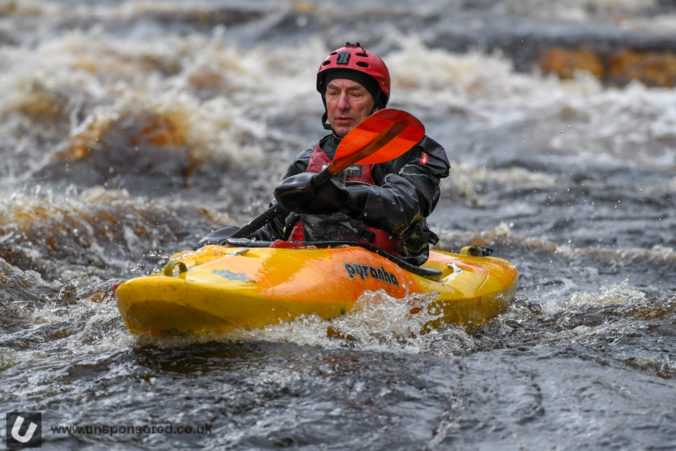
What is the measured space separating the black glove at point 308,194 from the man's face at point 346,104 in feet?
2.10

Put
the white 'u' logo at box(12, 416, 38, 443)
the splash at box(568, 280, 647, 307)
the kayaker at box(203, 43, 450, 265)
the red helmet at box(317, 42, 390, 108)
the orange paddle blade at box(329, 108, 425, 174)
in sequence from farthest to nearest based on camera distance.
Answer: the splash at box(568, 280, 647, 307) < the red helmet at box(317, 42, 390, 108) < the kayaker at box(203, 43, 450, 265) < the orange paddle blade at box(329, 108, 425, 174) < the white 'u' logo at box(12, 416, 38, 443)

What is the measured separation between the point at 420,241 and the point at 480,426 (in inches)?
58.8

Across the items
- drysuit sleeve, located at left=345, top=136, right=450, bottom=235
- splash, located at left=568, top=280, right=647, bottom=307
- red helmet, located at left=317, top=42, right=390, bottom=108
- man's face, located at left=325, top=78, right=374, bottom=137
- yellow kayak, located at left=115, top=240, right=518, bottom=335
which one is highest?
red helmet, located at left=317, top=42, right=390, bottom=108

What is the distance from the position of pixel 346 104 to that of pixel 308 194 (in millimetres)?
822

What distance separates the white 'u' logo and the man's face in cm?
214

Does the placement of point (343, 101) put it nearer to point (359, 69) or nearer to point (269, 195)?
point (359, 69)

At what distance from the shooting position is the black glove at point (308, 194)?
372cm

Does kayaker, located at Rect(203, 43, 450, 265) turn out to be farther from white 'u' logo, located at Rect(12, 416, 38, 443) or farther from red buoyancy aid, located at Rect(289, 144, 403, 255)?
white 'u' logo, located at Rect(12, 416, 38, 443)

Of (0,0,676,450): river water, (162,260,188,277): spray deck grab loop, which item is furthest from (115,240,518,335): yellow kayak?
(0,0,676,450): river water

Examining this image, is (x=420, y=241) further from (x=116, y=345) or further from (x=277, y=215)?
(x=116, y=345)

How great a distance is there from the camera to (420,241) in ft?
14.5

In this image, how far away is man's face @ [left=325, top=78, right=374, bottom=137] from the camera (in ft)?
14.3

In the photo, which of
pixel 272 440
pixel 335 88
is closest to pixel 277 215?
pixel 335 88

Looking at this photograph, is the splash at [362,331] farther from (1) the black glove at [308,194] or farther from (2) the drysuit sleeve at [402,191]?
(1) the black glove at [308,194]
